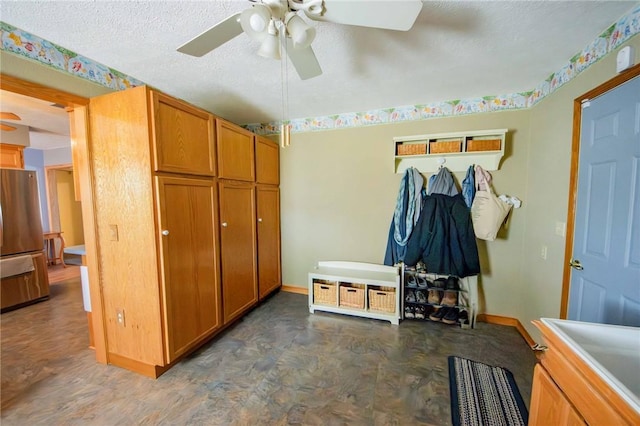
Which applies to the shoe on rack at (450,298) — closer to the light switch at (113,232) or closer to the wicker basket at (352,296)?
the wicker basket at (352,296)

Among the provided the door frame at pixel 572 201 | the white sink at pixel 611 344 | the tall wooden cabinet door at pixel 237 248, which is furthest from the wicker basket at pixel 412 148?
the white sink at pixel 611 344

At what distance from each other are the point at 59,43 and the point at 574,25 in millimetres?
3190

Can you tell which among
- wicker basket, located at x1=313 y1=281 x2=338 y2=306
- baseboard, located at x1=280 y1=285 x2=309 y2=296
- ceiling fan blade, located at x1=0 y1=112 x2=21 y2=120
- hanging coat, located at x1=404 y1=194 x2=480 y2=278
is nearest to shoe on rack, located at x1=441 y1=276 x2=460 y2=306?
hanging coat, located at x1=404 y1=194 x2=480 y2=278

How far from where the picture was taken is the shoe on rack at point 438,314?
2.50m

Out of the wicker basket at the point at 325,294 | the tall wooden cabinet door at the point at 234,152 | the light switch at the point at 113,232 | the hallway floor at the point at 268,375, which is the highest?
the tall wooden cabinet door at the point at 234,152

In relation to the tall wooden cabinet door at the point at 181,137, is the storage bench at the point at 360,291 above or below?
below

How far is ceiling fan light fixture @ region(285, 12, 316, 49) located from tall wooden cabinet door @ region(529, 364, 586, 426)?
5.73 ft

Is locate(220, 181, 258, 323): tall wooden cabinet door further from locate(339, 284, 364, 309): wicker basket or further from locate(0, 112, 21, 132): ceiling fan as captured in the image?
locate(0, 112, 21, 132): ceiling fan

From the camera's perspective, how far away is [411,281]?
266cm

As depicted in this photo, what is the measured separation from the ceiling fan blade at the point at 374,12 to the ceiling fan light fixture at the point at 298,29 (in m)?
0.05

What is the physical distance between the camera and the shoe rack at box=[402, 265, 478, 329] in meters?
2.44

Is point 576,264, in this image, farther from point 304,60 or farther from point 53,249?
point 53,249

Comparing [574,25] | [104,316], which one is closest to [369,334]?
[104,316]

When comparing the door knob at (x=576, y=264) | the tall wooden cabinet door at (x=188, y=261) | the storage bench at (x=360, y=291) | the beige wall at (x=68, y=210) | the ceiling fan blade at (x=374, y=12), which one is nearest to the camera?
the ceiling fan blade at (x=374, y=12)
